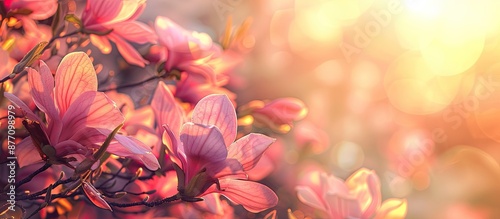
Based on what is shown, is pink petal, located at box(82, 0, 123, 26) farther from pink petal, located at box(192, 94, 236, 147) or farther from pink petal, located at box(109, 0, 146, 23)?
pink petal, located at box(192, 94, 236, 147)

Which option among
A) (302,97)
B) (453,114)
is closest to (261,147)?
(302,97)

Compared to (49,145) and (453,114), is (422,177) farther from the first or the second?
(49,145)

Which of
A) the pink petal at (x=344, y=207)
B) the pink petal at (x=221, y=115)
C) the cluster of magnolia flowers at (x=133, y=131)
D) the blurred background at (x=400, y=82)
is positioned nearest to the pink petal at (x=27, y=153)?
the cluster of magnolia flowers at (x=133, y=131)

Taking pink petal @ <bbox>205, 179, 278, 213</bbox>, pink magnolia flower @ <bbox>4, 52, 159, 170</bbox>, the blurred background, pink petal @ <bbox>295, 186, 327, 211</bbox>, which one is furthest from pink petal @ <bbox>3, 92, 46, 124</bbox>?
the blurred background

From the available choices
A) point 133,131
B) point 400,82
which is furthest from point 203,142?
point 400,82

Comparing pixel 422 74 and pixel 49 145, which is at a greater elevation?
pixel 49 145

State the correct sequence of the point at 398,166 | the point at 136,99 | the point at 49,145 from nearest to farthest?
the point at 49,145 → the point at 136,99 → the point at 398,166

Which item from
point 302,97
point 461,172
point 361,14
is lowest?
point 461,172
